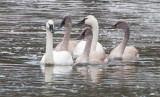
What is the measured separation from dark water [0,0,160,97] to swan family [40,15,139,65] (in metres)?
0.34

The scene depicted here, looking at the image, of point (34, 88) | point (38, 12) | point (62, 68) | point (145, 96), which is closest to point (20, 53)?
point (62, 68)

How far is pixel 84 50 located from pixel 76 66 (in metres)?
0.89

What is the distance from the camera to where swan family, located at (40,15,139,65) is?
18.5 meters

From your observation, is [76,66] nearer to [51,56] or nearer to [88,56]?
[51,56]

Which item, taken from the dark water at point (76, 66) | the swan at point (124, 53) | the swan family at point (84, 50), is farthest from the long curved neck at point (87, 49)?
the swan at point (124, 53)

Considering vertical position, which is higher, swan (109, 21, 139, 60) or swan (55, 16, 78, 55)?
swan (55, 16, 78, 55)

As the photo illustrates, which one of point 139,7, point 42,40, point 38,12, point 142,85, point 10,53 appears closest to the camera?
point 142,85

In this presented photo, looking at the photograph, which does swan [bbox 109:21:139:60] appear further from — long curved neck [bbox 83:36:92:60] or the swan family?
long curved neck [bbox 83:36:92:60]

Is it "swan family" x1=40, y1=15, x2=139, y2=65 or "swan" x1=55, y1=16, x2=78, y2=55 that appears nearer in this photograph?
"swan family" x1=40, y1=15, x2=139, y2=65

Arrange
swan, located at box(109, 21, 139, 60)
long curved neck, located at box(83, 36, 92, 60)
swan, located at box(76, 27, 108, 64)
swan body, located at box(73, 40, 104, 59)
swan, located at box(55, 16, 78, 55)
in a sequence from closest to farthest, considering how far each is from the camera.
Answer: swan, located at box(76, 27, 108, 64) < long curved neck, located at box(83, 36, 92, 60) < swan, located at box(109, 21, 139, 60) < swan, located at box(55, 16, 78, 55) < swan body, located at box(73, 40, 104, 59)

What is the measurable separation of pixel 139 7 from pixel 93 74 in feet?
68.8

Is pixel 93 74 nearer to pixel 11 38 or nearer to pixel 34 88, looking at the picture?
pixel 34 88

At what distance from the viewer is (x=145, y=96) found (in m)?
13.5

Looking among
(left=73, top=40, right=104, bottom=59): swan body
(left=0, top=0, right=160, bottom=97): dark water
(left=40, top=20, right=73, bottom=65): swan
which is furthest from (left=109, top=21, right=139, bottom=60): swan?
(left=40, top=20, right=73, bottom=65): swan
